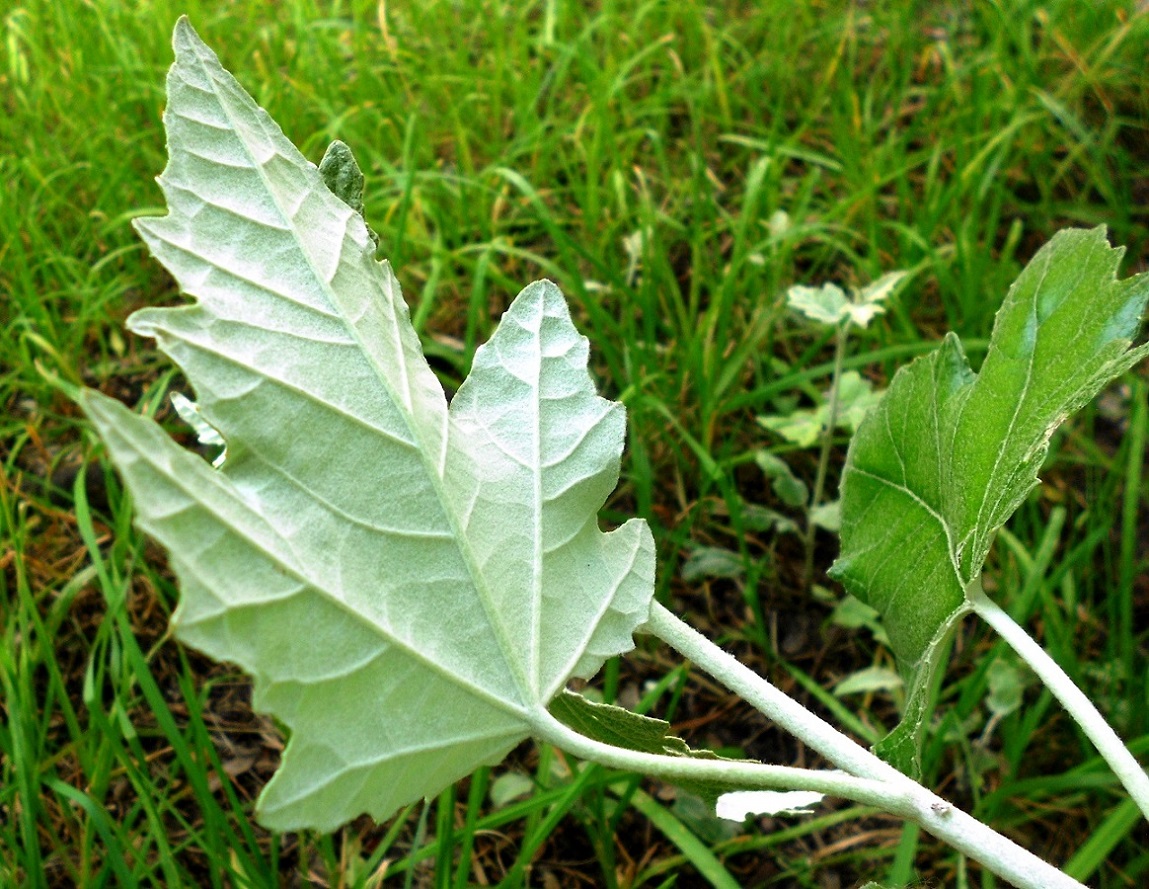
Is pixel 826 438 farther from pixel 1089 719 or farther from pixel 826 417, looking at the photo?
pixel 1089 719

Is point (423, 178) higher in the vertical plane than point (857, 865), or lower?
higher

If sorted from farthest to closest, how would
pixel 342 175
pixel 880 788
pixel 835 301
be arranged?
1. pixel 835 301
2. pixel 342 175
3. pixel 880 788

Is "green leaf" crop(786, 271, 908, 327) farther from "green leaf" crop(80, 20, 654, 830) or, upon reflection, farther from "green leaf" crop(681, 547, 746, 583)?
"green leaf" crop(80, 20, 654, 830)

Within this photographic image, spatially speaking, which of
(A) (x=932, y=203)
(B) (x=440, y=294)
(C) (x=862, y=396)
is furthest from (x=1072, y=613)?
(B) (x=440, y=294)

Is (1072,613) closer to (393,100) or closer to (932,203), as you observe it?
(932,203)

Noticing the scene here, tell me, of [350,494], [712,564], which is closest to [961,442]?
[350,494]
